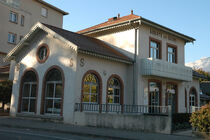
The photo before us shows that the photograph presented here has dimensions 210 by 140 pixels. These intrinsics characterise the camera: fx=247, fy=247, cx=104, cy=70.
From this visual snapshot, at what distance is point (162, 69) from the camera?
19.7 meters

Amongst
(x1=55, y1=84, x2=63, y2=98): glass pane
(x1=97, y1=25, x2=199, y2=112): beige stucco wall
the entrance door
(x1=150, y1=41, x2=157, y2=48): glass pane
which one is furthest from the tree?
(x1=150, y1=41, x2=157, y2=48): glass pane

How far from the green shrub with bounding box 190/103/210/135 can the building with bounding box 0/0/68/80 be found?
25.5 meters

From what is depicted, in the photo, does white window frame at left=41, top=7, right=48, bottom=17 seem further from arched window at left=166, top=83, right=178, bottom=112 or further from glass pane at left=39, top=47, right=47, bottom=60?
arched window at left=166, top=83, right=178, bottom=112

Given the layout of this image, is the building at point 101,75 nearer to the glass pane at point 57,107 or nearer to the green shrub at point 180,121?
the glass pane at point 57,107

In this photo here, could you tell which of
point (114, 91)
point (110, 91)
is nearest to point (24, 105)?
point (110, 91)

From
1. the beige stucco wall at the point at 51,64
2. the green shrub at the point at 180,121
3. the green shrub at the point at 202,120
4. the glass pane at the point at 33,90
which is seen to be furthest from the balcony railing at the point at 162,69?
the glass pane at the point at 33,90

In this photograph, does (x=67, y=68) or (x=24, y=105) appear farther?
(x=24, y=105)

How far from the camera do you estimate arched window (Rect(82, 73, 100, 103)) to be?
652 inches

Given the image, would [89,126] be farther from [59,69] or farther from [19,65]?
[19,65]

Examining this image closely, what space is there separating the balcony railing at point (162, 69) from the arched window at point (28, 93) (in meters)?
8.32

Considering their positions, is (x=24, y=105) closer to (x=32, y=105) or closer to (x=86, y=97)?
(x=32, y=105)

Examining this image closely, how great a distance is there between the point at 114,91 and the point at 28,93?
6506 mm

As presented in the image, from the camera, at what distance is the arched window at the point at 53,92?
16.6m

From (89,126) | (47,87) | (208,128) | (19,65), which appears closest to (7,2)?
(19,65)
